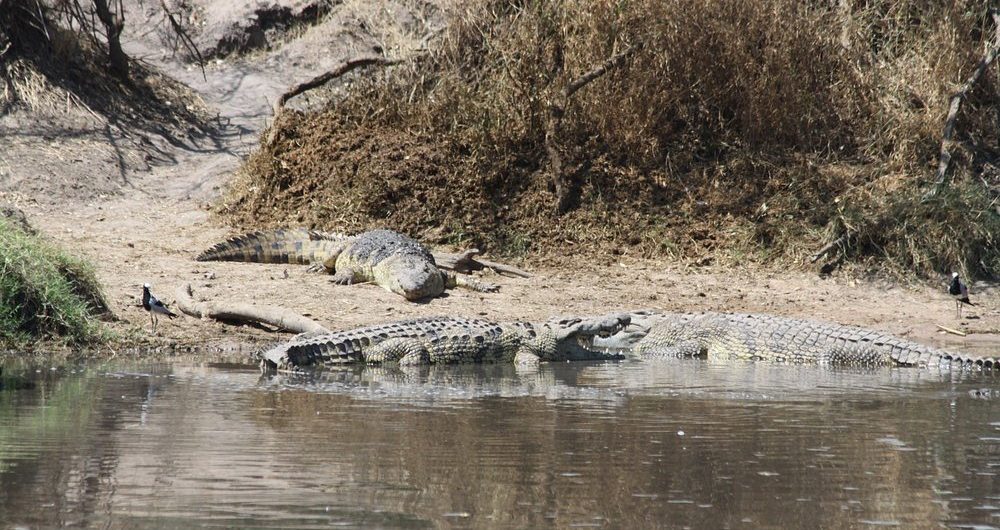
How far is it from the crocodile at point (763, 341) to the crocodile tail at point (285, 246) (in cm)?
339

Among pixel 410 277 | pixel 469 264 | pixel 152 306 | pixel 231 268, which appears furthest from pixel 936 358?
pixel 231 268

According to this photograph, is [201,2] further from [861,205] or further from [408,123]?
[861,205]

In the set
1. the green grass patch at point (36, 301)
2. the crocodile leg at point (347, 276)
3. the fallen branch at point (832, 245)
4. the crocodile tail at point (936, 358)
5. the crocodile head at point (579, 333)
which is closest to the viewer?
the green grass patch at point (36, 301)

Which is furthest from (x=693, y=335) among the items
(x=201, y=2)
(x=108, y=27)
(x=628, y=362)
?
(x=201, y=2)

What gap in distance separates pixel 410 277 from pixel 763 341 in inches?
121

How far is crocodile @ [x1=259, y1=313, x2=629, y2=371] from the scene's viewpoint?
26.3 feet

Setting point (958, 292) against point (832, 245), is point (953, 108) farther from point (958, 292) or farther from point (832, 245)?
point (958, 292)

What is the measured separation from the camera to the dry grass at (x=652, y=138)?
12289mm

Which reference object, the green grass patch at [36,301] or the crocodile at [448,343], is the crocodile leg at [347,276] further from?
the green grass patch at [36,301]

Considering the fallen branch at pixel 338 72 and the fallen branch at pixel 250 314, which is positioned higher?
the fallen branch at pixel 338 72

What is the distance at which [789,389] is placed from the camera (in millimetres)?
7191

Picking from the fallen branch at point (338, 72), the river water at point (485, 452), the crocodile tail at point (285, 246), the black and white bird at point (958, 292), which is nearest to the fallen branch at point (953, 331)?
the black and white bird at point (958, 292)

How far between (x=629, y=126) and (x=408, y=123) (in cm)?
236

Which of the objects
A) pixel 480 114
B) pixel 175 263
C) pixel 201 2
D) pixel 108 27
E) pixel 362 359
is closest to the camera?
pixel 362 359
